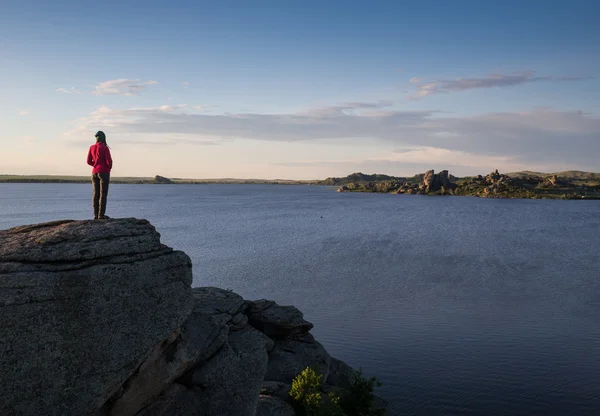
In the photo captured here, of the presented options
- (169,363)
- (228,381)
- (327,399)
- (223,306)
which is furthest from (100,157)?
(327,399)

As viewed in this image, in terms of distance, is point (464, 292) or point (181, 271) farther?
point (464, 292)

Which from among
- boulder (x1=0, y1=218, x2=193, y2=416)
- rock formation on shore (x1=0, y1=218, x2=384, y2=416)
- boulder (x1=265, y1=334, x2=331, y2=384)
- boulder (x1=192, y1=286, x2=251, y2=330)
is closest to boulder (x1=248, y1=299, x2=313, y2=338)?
boulder (x1=265, y1=334, x2=331, y2=384)

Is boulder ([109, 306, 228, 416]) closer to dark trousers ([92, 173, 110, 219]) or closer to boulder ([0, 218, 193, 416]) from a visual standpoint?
boulder ([0, 218, 193, 416])

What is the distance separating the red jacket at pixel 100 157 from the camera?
20953 millimetres

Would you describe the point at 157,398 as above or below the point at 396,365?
above

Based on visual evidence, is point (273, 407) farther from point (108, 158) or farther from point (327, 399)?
point (108, 158)

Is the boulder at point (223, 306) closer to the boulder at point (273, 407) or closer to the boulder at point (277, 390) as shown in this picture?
the boulder at point (277, 390)

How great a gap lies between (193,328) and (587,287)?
47605mm

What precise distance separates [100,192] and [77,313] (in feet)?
22.7

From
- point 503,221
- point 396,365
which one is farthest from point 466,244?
point 396,365

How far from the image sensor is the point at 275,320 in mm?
26391

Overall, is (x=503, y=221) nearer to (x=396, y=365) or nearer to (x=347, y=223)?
(x=347, y=223)

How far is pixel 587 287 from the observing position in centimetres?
5131

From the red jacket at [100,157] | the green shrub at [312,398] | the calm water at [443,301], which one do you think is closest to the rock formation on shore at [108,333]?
the green shrub at [312,398]
